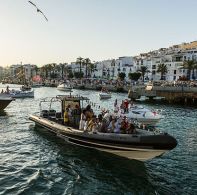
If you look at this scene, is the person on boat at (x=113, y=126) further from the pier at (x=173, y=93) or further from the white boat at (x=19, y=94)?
the white boat at (x=19, y=94)

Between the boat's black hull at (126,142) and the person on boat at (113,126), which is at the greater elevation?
the person on boat at (113,126)

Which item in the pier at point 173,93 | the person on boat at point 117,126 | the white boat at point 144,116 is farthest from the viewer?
the pier at point 173,93

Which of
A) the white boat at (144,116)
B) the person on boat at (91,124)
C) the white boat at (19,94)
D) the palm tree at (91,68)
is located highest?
the palm tree at (91,68)

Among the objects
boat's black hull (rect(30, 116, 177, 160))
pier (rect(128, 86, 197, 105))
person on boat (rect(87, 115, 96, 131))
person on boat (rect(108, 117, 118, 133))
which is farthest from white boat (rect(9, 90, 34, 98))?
person on boat (rect(108, 117, 118, 133))

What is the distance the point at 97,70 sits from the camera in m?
193

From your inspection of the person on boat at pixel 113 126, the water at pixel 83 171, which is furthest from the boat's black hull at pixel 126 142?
the person on boat at pixel 113 126

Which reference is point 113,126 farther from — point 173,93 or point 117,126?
point 173,93

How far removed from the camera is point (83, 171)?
701 inches

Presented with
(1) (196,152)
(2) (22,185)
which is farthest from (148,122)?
(2) (22,185)

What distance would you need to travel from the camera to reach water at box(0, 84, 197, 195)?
15445 millimetres

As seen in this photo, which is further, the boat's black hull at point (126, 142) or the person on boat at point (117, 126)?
the person on boat at point (117, 126)

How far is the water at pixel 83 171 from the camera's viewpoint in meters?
15.4

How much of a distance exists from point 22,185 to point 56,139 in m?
9.65

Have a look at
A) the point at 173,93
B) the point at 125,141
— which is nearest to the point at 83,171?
the point at 125,141
